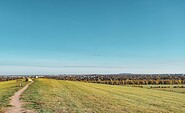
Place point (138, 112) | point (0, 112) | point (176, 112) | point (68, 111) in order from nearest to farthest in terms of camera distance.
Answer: point (0, 112) < point (68, 111) < point (138, 112) < point (176, 112)

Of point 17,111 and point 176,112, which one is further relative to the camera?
point 176,112

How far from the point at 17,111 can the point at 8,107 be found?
6.18ft

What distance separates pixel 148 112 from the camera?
22.1 m

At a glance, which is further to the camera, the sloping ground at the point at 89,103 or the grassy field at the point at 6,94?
the grassy field at the point at 6,94

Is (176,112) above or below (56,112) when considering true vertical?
below

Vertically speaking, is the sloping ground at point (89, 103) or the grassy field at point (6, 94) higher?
the grassy field at point (6, 94)

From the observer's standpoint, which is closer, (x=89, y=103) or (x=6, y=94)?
(x=89, y=103)

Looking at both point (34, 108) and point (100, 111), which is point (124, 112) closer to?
point (100, 111)

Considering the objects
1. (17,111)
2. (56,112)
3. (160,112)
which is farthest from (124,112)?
(17,111)

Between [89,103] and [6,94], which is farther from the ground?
[6,94]

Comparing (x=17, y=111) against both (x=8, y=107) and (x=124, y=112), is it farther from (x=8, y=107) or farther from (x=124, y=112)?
(x=124, y=112)

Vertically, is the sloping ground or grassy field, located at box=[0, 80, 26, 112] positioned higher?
grassy field, located at box=[0, 80, 26, 112]

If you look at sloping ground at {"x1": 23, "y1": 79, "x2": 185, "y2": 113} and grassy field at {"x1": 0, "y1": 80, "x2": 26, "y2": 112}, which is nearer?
sloping ground at {"x1": 23, "y1": 79, "x2": 185, "y2": 113}

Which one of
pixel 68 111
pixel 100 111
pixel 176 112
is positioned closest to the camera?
pixel 68 111
